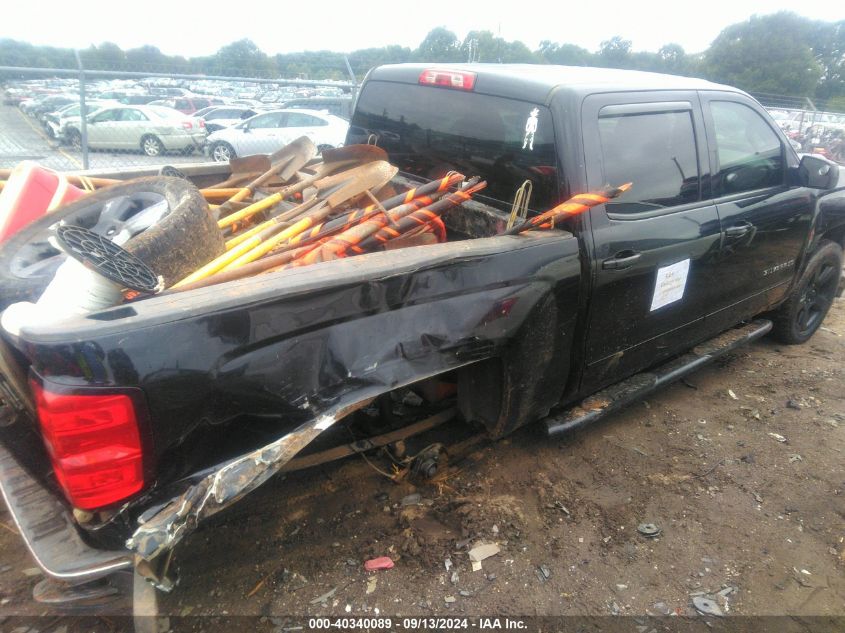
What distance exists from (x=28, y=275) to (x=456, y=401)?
1900 millimetres

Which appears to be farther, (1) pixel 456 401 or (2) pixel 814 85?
(2) pixel 814 85

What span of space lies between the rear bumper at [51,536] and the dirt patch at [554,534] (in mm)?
705

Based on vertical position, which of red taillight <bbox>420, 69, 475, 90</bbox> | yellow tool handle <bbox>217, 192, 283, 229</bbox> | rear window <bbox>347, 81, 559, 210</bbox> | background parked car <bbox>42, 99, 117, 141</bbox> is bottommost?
background parked car <bbox>42, 99, 117, 141</bbox>

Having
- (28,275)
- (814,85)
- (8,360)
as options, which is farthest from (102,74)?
(814,85)

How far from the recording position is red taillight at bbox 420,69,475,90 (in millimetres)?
2752

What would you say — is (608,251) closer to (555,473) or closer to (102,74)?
(555,473)

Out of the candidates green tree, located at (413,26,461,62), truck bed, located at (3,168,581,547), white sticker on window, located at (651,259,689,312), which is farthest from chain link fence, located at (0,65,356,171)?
green tree, located at (413,26,461,62)

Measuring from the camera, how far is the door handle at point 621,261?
2418mm

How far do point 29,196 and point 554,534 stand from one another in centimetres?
306

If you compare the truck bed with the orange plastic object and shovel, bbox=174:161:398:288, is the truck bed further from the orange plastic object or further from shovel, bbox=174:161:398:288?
the orange plastic object

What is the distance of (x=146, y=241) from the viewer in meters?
1.99

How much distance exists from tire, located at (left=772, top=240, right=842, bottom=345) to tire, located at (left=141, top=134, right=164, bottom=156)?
37.2 ft

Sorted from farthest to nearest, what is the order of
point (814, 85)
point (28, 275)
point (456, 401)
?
point (814, 85), point (456, 401), point (28, 275)

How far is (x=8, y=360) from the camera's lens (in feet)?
5.62
